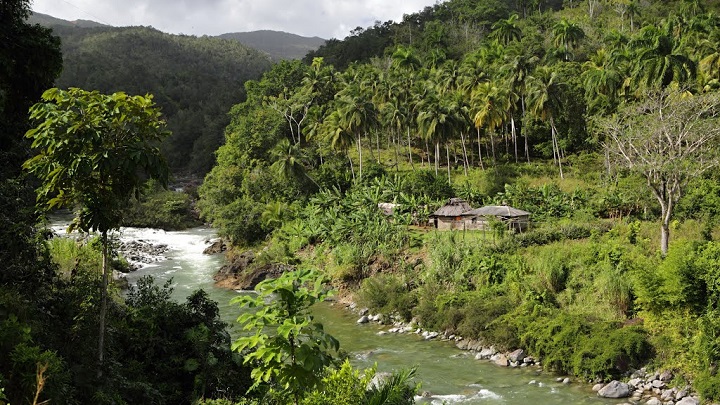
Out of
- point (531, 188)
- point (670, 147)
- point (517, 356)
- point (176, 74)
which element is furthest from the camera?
point (176, 74)

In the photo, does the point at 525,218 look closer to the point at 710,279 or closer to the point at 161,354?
the point at 710,279

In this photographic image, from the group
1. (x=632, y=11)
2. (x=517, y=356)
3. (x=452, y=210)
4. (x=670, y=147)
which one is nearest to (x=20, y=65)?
(x=517, y=356)

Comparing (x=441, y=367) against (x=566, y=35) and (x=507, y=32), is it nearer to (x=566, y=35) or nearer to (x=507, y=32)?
(x=566, y=35)

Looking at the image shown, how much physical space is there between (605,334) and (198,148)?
70.3m

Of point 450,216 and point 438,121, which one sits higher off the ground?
point 438,121

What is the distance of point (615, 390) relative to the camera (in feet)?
55.1

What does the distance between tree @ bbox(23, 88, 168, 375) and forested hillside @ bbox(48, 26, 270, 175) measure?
136 ft

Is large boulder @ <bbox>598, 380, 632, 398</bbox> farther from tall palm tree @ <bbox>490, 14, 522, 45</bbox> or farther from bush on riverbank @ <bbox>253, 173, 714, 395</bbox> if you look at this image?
tall palm tree @ <bbox>490, 14, 522, 45</bbox>

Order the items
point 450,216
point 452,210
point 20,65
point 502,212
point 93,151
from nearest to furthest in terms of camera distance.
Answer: point 93,151 < point 20,65 < point 502,212 < point 450,216 < point 452,210

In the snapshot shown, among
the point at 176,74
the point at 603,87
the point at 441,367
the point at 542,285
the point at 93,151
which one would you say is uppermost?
the point at 176,74

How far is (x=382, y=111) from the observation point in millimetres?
57094

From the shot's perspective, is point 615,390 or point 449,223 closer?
point 615,390

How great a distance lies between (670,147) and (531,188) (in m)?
19.3

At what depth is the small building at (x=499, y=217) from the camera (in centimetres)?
3275
